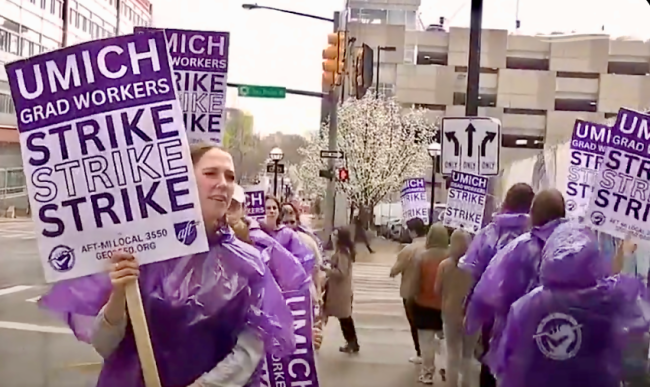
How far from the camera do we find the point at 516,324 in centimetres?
570

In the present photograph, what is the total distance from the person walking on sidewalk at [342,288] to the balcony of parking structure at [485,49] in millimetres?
43422

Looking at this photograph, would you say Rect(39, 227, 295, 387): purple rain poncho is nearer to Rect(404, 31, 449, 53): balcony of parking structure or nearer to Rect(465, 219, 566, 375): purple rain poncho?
Rect(465, 219, 566, 375): purple rain poncho

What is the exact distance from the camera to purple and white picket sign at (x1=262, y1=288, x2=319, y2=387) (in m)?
6.46

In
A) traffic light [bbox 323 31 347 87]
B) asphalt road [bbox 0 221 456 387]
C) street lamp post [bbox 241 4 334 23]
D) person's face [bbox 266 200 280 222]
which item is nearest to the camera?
person's face [bbox 266 200 280 222]

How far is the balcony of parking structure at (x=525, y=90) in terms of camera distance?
5591 centimetres

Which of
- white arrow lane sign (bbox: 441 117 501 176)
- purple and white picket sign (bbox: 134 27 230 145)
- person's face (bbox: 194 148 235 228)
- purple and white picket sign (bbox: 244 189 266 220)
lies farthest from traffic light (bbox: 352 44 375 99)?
person's face (bbox: 194 148 235 228)

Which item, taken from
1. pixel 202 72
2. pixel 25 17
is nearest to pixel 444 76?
pixel 25 17

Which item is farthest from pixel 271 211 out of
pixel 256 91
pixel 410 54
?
pixel 410 54

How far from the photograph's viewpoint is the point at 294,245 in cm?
855

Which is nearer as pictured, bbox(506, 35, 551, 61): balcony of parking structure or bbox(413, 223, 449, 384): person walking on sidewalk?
bbox(413, 223, 449, 384): person walking on sidewalk

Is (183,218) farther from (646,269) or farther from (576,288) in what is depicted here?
(646,269)

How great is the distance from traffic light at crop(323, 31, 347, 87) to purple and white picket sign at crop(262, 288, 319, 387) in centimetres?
1249

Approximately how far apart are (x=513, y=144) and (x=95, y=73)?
5169cm

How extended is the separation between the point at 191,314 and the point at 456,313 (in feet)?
21.2
